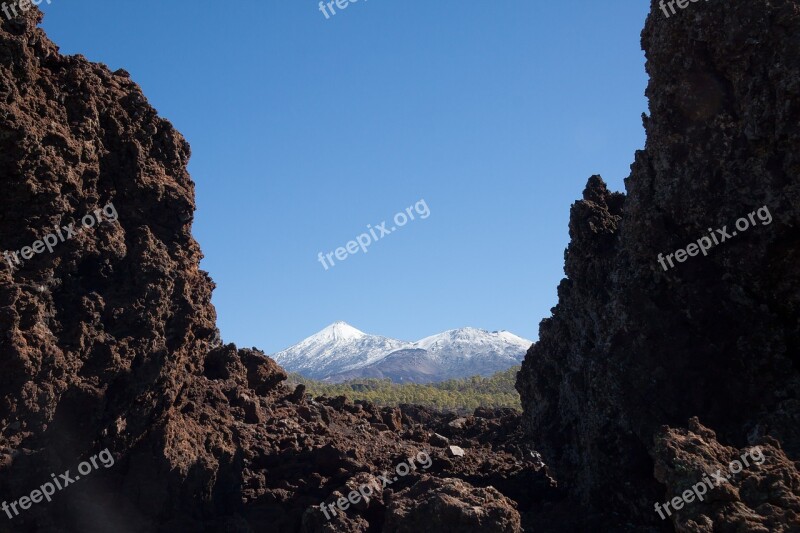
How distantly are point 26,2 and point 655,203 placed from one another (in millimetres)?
9206

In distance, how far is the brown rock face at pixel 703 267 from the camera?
29.3ft

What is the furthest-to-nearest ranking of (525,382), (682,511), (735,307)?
(525,382) < (735,307) < (682,511)

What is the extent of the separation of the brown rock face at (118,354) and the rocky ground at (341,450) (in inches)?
1.3

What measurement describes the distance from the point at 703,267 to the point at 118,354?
27.8 feet

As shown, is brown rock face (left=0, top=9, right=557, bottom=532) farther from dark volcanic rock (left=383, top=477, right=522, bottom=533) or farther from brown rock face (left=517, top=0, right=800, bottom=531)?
brown rock face (left=517, top=0, right=800, bottom=531)

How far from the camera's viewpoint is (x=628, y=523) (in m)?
10.3

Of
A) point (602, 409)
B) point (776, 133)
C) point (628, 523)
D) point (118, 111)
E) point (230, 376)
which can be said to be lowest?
point (628, 523)

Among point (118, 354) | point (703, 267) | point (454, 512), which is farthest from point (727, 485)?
A: point (118, 354)

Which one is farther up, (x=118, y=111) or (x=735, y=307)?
(x=118, y=111)

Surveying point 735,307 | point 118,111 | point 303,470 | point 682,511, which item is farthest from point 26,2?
point 735,307

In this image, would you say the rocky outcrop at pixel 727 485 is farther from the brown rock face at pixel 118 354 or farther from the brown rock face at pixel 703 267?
the brown rock face at pixel 118 354

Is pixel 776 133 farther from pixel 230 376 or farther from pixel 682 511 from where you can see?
pixel 230 376

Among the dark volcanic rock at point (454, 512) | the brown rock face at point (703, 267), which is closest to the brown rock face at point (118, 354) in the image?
the dark volcanic rock at point (454, 512)

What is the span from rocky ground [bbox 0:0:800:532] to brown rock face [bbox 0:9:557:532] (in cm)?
3
